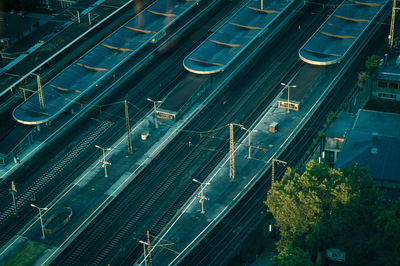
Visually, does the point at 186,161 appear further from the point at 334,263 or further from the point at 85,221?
the point at 334,263

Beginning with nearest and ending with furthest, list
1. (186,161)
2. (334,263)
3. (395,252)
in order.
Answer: (395,252), (334,263), (186,161)

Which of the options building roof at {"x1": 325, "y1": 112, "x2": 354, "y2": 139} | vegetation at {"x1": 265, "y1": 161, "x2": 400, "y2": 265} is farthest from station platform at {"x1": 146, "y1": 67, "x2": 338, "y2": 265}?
vegetation at {"x1": 265, "y1": 161, "x2": 400, "y2": 265}

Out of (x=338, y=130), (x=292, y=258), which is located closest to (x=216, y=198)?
(x=292, y=258)

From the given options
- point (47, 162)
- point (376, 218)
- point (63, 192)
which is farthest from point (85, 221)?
point (376, 218)

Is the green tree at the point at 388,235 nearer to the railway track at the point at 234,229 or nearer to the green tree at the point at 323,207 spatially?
the green tree at the point at 323,207

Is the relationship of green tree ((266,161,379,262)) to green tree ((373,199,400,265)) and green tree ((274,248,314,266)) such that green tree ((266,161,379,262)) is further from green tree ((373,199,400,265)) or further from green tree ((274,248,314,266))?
green tree ((274,248,314,266))
